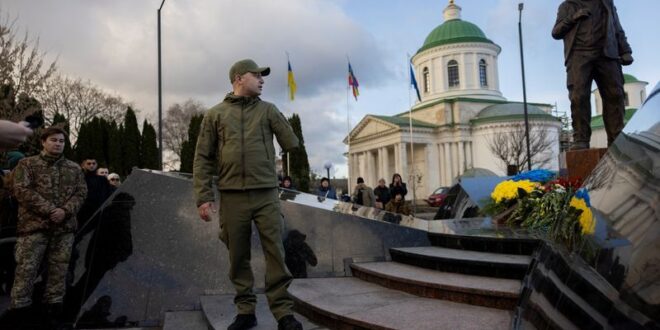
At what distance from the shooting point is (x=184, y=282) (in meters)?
4.75

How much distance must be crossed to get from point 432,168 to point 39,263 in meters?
55.0

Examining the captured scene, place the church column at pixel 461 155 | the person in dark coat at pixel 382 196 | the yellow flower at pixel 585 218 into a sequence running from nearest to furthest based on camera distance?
the yellow flower at pixel 585 218
the person in dark coat at pixel 382 196
the church column at pixel 461 155

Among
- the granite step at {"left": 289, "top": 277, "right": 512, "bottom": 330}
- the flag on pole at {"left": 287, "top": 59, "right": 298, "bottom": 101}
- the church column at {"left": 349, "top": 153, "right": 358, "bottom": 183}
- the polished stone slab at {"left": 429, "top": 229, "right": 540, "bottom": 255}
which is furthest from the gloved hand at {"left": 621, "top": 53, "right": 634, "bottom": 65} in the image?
the church column at {"left": 349, "top": 153, "right": 358, "bottom": 183}

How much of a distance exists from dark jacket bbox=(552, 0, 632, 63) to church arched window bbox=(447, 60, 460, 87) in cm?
5322

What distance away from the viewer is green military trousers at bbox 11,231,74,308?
13.1 feet

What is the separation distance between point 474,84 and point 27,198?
2278 inches

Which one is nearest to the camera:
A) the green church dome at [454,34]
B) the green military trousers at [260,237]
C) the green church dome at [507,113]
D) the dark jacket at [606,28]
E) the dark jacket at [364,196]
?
the green military trousers at [260,237]

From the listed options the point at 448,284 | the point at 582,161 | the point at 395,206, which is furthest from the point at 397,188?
the point at 448,284

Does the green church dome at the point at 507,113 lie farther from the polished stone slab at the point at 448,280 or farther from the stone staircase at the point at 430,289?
the polished stone slab at the point at 448,280

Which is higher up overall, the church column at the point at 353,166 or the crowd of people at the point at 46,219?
the church column at the point at 353,166

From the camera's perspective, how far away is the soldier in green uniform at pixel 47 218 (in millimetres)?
4012

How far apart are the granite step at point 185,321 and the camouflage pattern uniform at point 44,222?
985mm

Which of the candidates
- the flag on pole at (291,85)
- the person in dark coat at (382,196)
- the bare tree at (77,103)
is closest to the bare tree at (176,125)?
the bare tree at (77,103)

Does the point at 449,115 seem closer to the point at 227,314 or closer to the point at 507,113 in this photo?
the point at 507,113
